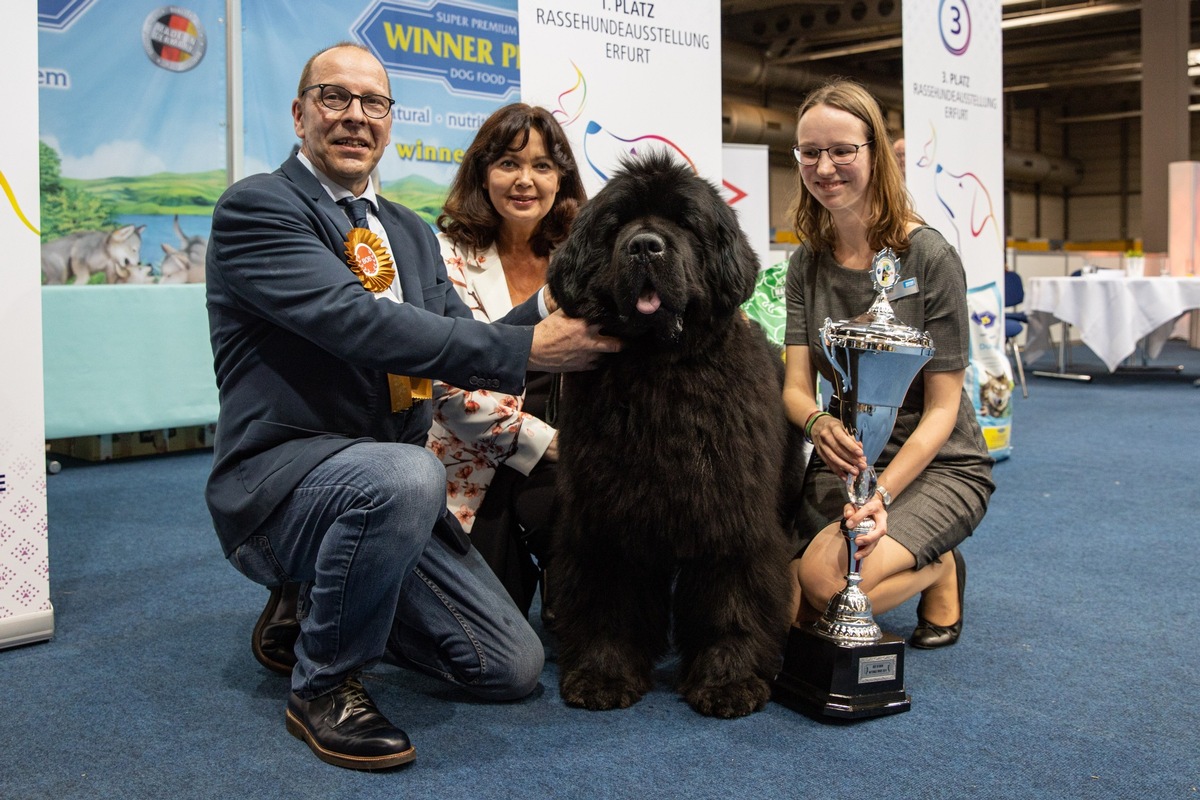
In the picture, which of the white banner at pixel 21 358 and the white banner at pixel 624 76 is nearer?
the white banner at pixel 21 358

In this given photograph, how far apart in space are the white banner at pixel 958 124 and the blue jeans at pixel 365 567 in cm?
320

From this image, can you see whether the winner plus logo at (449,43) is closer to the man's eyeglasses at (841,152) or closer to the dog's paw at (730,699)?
the man's eyeglasses at (841,152)

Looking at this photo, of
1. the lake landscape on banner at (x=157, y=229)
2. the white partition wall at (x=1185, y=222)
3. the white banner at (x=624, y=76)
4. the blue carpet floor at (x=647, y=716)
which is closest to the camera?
the blue carpet floor at (x=647, y=716)

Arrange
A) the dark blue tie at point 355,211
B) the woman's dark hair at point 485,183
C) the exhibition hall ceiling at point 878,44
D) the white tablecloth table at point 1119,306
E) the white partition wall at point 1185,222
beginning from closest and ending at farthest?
1. the dark blue tie at point 355,211
2. the woman's dark hair at point 485,183
3. the white tablecloth table at point 1119,306
4. the white partition wall at point 1185,222
5. the exhibition hall ceiling at point 878,44

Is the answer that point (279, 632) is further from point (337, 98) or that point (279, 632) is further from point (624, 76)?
point (624, 76)

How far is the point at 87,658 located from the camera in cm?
233

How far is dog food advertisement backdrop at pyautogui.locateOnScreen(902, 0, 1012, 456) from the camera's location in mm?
4434

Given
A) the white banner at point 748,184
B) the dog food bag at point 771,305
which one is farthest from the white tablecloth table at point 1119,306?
the dog food bag at point 771,305

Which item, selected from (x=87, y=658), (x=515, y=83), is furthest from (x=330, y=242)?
(x=515, y=83)

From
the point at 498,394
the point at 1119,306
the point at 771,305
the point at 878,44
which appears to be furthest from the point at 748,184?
the point at 878,44

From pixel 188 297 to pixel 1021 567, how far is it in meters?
4.07

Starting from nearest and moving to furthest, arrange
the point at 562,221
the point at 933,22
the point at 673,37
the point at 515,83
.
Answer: the point at 562,221
the point at 673,37
the point at 933,22
the point at 515,83

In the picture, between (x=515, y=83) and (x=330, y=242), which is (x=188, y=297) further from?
(x=330, y=242)

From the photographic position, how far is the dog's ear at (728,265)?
1823mm
